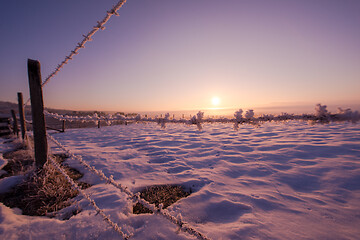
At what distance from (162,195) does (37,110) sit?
2.33 meters

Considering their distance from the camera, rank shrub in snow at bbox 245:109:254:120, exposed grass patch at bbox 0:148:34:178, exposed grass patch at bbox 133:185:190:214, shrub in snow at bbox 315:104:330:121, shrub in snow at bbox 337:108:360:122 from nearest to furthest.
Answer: shrub in snow at bbox 337:108:360:122 < shrub in snow at bbox 315:104:330:121 < shrub in snow at bbox 245:109:254:120 < exposed grass patch at bbox 133:185:190:214 < exposed grass patch at bbox 0:148:34:178

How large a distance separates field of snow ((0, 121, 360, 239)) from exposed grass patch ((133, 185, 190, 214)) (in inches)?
5.5

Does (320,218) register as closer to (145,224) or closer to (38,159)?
(145,224)

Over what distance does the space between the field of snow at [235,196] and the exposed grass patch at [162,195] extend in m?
0.14

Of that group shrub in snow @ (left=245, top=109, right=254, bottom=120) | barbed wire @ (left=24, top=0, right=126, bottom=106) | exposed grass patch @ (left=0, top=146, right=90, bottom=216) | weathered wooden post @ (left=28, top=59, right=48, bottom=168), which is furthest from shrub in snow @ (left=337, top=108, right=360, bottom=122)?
weathered wooden post @ (left=28, top=59, right=48, bottom=168)

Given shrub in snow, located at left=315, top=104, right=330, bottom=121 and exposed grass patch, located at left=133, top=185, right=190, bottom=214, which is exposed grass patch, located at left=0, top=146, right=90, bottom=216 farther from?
shrub in snow, located at left=315, top=104, right=330, bottom=121

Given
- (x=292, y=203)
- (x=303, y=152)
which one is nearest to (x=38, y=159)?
(x=292, y=203)

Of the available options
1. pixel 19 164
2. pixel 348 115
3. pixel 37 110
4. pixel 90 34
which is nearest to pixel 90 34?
pixel 90 34

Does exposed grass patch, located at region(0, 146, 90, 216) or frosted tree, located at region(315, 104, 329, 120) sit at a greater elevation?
frosted tree, located at region(315, 104, 329, 120)

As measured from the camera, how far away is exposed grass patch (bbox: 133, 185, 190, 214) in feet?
7.66

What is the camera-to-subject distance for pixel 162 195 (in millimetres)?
2533

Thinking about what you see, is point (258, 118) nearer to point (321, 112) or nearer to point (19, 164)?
point (321, 112)

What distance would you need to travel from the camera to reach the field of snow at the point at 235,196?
5.70 ft

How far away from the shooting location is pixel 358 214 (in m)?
2.00
